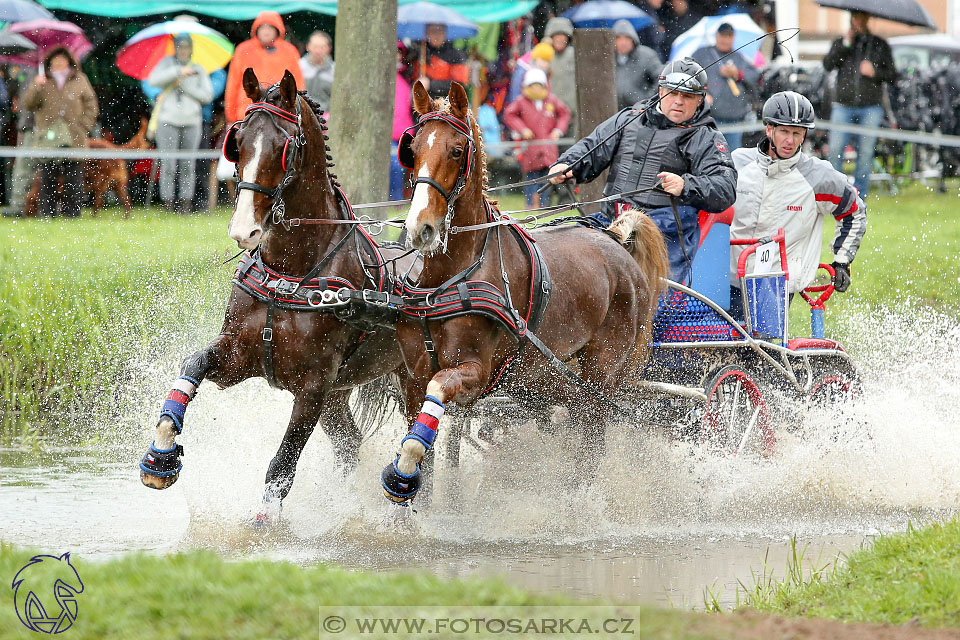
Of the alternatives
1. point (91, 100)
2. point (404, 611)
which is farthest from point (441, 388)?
point (91, 100)

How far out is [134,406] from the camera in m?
8.15

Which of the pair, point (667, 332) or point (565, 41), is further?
point (565, 41)

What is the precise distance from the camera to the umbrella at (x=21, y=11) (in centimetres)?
1349

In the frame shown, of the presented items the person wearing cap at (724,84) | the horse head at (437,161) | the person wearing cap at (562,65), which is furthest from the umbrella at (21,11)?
the horse head at (437,161)

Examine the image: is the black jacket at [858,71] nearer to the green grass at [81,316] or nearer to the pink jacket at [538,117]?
the pink jacket at [538,117]

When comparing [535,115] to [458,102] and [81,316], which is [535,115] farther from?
[458,102]

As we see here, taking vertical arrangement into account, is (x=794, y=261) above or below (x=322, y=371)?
above

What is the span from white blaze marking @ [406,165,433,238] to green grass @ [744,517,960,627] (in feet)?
6.11

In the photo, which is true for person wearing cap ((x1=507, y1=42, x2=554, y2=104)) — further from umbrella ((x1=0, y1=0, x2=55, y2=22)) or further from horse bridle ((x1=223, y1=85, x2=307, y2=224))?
horse bridle ((x1=223, y1=85, x2=307, y2=224))

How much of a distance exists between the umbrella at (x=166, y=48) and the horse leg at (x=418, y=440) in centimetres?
915

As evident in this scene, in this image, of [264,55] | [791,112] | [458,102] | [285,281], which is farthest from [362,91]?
[264,55]

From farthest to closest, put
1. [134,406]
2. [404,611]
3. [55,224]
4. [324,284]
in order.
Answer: [55,224]
[134,406]
[324,284]
[404,611]

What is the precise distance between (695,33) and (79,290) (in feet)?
28.1

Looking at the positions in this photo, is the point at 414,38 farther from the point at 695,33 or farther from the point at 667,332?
the point at 667,332
